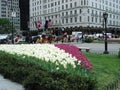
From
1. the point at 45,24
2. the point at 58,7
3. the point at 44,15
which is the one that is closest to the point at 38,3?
the point at 44,15

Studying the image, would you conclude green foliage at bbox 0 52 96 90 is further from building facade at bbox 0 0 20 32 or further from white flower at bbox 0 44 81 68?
building facade at bbox 0 0 20 32

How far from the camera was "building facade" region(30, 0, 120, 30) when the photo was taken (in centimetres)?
12938

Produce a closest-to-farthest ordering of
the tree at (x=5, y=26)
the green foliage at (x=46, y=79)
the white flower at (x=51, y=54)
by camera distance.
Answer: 1. the green foliage at (x=46, y=79)
2. the white flower at (x=51, y=54)
3. the tree at (x=5, y=26)

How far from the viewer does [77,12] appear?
132 m

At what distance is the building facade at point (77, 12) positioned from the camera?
129 meters

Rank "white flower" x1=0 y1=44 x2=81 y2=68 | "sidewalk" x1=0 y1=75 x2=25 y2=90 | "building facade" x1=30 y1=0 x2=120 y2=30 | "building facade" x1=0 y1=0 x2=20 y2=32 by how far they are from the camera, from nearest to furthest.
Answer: "sidewalk" x1=0 y1=75 x2=25 y2=90 → "white flower" x1=0 y1=44 x2=81 y2=68 → "building facade" x1=0 y1=0 x2=20 y2=32 → "building facade" x1=30 y1=0 x2=120 y2=30

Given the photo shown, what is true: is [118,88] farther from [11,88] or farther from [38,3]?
[38,3]

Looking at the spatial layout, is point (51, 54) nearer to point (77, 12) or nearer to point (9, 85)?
point (9, 85)

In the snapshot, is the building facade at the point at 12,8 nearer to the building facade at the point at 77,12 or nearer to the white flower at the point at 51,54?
the white flower at the point at 51,54

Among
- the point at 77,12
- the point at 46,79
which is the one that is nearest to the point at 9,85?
the point at 46,79

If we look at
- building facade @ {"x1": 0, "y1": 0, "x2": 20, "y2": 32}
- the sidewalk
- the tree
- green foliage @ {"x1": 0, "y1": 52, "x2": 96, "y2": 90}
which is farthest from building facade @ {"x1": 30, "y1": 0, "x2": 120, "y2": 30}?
green foliage @ {"x1": 0, "y1": 52, "x2": 96, "y2": 90}

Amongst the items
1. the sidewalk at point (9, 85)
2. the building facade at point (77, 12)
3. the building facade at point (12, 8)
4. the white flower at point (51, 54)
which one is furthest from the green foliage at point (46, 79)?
the building facade at point (77, 12)

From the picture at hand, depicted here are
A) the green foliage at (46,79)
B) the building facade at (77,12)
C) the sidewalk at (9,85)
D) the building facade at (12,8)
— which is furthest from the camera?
the building facade at (77,12)

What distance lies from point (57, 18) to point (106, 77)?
134 metres
